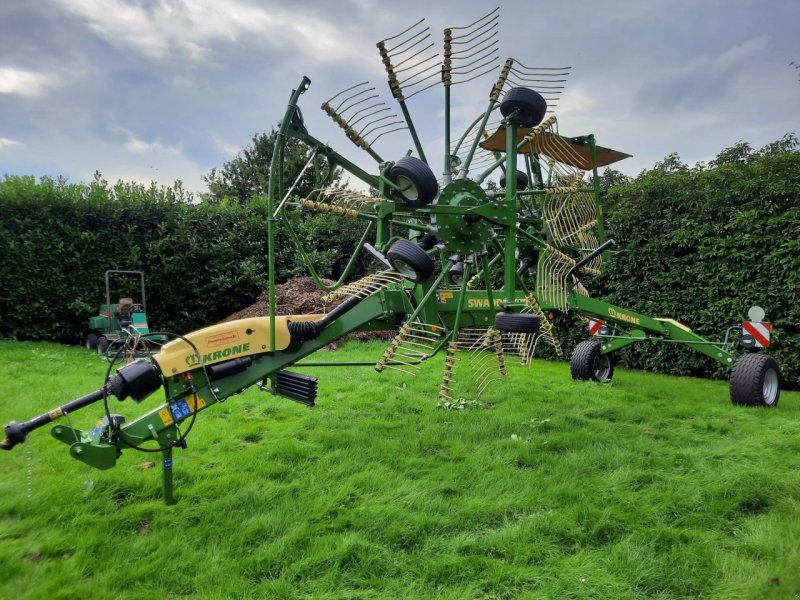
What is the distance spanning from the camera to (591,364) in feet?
26.9

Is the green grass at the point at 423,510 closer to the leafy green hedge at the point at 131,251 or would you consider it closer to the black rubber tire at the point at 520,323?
the black rubber tire at the point at 520,323

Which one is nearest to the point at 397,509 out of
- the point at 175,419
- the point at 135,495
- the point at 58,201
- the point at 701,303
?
the point at 175,419

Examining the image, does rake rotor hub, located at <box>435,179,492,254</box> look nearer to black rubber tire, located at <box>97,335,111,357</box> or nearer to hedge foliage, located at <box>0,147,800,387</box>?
hedge foliage, located at <box>0,147,800,387</box>

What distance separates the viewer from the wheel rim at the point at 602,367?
838 cm

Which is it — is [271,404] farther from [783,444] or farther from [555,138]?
[783,444]

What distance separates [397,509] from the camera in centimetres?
362

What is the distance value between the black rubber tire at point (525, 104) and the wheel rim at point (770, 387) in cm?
450

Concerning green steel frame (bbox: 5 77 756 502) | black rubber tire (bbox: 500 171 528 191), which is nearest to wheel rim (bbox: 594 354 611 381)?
green steel frame (bbox: 5 77 756 502)

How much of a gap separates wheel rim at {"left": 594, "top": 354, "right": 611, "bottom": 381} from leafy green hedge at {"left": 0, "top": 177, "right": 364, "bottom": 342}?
24.0 feet

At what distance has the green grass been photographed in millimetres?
2857

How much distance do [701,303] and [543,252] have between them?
489 centimetres

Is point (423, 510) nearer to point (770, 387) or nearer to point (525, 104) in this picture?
point (525, 104)

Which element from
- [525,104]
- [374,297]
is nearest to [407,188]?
[374,297]

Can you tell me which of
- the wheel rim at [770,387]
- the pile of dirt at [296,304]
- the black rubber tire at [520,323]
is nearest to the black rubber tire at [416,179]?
the black rubber tire at [520,323]
